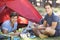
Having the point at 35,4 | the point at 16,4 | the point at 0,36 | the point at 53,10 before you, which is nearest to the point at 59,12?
the point at 53,10

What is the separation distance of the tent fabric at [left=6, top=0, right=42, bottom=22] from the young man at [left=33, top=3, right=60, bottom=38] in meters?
0.09

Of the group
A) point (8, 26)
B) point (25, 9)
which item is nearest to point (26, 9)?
point (25, 9)

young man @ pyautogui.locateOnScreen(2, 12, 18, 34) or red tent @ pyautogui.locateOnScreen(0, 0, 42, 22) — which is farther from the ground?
red tent @ pyautogui.locateOnScreen(0, 0, 42, 22)

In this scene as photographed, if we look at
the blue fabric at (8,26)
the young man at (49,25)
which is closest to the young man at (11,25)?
the blue fabric at (8,26)

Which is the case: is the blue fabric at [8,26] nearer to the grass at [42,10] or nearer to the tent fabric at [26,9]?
the tent fabric at [26,9]

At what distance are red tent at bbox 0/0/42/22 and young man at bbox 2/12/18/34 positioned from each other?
0.07m

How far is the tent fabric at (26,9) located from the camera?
2.70 m

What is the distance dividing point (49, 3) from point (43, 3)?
61mm

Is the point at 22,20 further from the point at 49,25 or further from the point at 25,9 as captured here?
the point at 49,25

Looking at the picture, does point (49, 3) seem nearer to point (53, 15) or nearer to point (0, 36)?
point (53, 15)

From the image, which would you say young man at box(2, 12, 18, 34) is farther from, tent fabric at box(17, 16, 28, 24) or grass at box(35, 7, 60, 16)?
grass at box(35, 7, 60, 16)

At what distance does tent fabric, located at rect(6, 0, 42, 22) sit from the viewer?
270cm


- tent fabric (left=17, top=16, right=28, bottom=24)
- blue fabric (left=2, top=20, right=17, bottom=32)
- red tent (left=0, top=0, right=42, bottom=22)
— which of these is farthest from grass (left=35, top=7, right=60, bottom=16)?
blue fabric (left=2, top=20, right=17, bottom=32)

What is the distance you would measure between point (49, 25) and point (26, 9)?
27 centimetres
